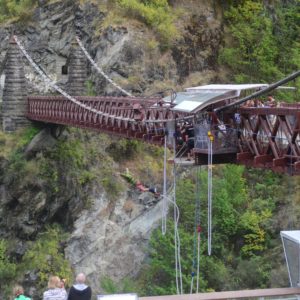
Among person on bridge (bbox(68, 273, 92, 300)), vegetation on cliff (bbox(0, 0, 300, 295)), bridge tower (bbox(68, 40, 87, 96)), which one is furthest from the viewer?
bridge tower (bbox(68, 40, 87, 96))

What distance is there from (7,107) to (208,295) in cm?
2079

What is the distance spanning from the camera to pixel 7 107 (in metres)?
25.2

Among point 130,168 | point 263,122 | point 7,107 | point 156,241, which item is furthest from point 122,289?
point 263,122

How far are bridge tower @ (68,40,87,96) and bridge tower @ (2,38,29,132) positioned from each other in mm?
2097

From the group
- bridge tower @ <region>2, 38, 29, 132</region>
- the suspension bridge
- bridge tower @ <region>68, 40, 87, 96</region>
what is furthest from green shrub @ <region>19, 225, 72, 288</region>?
bridge tower @ <region>68, 40, 87, 96</region>

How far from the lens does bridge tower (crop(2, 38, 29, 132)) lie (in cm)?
2506

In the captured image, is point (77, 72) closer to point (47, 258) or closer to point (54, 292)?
point (47, 258)

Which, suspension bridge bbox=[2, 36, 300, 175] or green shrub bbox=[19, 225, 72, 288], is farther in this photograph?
green shrub bbox=[19, 225, 72, 288]

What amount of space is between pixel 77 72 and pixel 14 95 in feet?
9.93

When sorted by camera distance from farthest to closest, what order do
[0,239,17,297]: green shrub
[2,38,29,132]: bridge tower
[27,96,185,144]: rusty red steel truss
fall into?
[2,38,29,132]: bridge tower < [0,239,17,297]: green shrub < [27,96,185,144]: rusty red steel truss

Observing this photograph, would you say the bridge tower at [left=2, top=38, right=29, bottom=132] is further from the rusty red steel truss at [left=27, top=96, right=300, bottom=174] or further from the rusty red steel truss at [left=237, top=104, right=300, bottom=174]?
the rusty red steel truss at [left=237, top=104, right=300, bottom=174]

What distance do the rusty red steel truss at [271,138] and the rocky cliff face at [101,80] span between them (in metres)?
12.1

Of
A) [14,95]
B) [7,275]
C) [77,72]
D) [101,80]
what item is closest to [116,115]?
[7,275]

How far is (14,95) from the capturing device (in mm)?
25438
